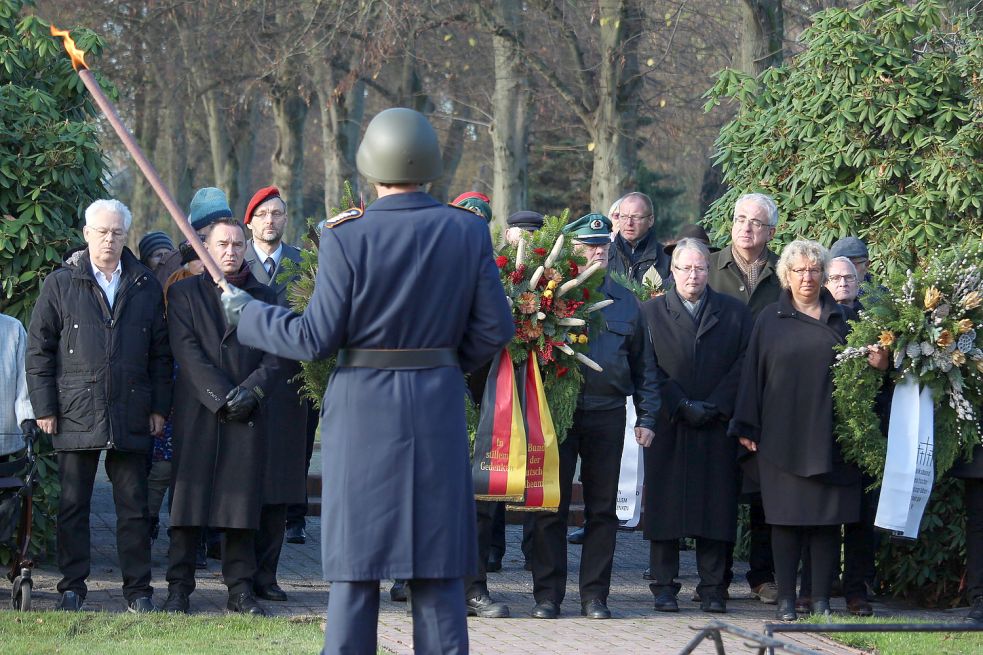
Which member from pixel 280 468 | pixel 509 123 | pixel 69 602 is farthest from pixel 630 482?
pixel 509 123

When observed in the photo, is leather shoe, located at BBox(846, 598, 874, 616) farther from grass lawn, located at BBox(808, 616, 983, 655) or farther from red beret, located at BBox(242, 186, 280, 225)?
red beret, located at BBox(242, 186, 280, 225)

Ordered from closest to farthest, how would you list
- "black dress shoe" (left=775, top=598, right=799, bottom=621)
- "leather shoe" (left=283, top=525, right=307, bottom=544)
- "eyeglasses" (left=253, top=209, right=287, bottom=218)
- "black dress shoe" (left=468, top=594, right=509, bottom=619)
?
"black dress shoe" (left=468, top=594, right=509, bottom=619) → "black dress shoe" (left=775, top=598, right=799, bottom=621) → "eyeglasses" (left=253, top=209, right=287, bottom=218) → "leather shoe" (left=283, top=525, right=307, bottom=544)

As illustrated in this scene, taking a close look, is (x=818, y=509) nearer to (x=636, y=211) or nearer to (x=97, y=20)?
(x=636, y=211)

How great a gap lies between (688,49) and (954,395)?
15248 millimetres

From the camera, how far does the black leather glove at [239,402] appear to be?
7895mm

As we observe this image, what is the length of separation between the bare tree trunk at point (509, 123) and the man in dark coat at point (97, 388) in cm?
1139

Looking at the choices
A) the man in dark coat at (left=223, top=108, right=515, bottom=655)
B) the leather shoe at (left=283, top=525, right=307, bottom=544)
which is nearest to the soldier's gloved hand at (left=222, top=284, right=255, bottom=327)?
the man in dark coat at (left=223, top=108, right=515, bottom=655)

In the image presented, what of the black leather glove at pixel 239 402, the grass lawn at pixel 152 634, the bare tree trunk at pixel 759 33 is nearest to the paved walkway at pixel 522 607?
the grass lawn at pixel 152 634

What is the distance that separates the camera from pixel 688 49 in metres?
22.7

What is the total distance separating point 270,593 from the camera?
8.45m

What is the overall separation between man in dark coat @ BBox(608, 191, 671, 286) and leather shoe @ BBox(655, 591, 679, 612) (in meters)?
2.53

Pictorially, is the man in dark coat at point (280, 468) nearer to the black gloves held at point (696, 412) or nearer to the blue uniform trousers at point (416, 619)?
the black gloves held at point (696, 412)

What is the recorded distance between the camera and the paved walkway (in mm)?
7391

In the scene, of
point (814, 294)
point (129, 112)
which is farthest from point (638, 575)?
point (129, 112)
